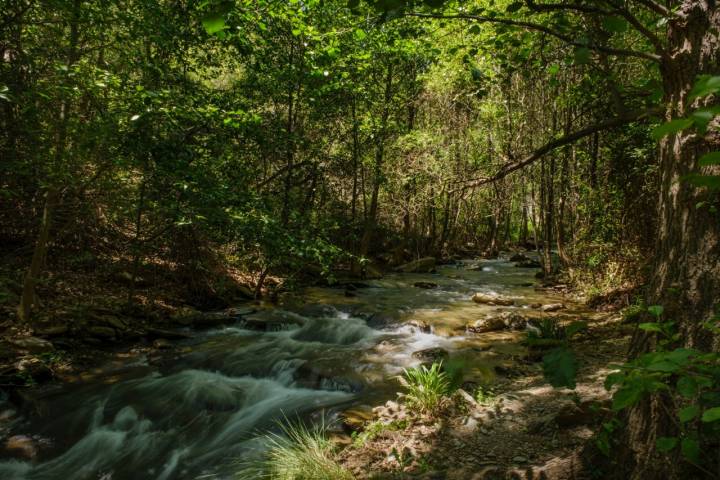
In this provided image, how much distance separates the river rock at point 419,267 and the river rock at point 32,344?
48.9ft

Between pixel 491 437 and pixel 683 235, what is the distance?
324 cm

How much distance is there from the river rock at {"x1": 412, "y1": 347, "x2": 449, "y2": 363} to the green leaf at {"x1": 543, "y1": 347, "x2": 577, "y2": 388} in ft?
20.1

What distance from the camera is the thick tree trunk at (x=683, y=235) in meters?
2.50

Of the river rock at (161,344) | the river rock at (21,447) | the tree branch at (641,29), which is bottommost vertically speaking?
the river rock at (21,447)

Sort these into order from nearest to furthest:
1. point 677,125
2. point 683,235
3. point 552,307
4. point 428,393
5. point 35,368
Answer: point 677,125 → point 683,235 → point 428,393 → point 35,368 → point 552,307

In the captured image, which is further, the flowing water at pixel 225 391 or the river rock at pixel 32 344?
the river rock at pixel 32 344

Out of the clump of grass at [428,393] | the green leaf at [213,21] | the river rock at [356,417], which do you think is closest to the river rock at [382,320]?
the river rock at [356,417]

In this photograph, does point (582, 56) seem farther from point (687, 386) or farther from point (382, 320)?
point (382, 320)

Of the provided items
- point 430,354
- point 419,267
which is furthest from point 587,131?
point 419,267

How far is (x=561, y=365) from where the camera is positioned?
2068 mm

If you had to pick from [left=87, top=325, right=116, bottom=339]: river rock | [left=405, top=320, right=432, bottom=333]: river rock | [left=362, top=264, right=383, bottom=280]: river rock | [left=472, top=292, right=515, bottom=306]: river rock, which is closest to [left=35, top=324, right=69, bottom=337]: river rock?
[left=87, top=325, right=116, bottom=339]: river rock

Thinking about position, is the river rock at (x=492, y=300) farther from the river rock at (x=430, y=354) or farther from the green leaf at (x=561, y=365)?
the green leaf at (x=561, y=365)

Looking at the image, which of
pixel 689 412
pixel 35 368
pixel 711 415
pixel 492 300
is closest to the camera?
Result: pixel 711 415

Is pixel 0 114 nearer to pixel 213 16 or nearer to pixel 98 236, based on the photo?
pixel 98 236
